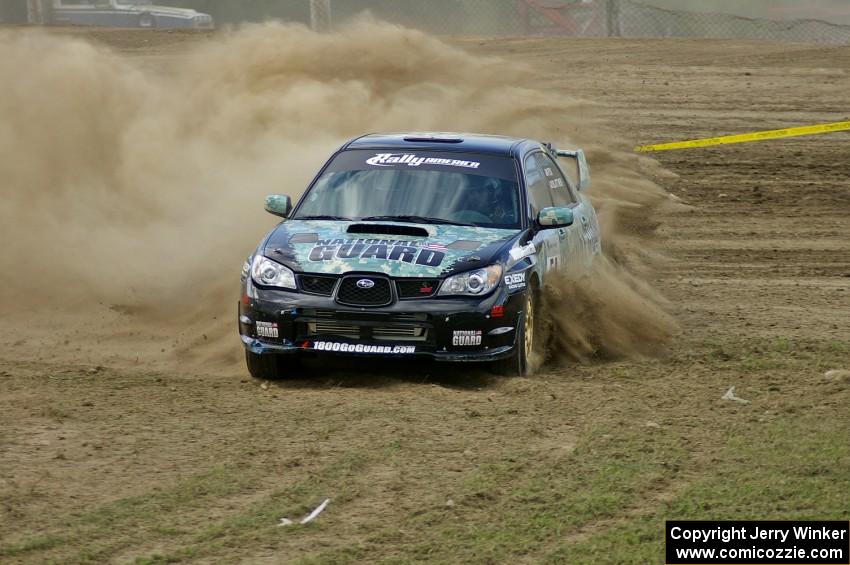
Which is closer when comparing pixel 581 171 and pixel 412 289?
pixel 412 289

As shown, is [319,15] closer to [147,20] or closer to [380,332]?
[147,20]

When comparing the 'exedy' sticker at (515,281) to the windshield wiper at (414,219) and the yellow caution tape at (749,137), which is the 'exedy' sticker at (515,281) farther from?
the yellow caution tape at (749,137)

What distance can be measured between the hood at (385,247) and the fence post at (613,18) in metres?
21.8

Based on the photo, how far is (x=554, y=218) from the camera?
9914mm

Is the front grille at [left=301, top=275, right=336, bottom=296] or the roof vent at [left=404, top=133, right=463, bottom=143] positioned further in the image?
the roof vent at [left=404, top=133, right=463, bottom=143]

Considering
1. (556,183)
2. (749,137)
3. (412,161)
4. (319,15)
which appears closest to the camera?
(412,161)

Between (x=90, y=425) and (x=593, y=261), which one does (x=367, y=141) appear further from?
(x=90, y=425)

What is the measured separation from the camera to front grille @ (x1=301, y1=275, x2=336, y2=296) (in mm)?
9141

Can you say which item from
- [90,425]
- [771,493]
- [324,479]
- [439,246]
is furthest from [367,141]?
[771,493]

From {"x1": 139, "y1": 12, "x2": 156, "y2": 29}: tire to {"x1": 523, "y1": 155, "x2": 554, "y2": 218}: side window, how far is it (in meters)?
27.5

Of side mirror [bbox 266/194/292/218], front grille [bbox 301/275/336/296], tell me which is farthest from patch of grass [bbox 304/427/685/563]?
side mirror [bbox 266/194/292/218]

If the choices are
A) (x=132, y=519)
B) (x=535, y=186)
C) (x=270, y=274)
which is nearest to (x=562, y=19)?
(x=535, y=186)

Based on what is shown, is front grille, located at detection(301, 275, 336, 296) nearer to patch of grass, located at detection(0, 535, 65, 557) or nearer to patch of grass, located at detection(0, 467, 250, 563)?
patch of grass, located at detection(0, 467, 250, 563)

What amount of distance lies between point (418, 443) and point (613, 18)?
80.1 ft
